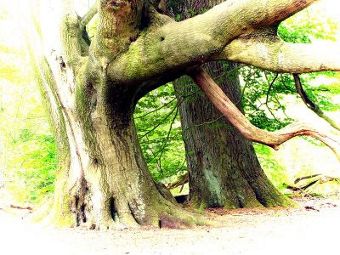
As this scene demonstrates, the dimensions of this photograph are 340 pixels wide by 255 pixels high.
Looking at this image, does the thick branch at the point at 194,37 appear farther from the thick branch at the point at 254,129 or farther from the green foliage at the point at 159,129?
the green foliage at the point at 159,129

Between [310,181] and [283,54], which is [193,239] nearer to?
[283,54]

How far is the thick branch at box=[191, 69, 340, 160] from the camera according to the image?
191 inches

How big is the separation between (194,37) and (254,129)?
1.29m

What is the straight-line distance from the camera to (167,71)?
17.1ft

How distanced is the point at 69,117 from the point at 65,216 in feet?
4.32

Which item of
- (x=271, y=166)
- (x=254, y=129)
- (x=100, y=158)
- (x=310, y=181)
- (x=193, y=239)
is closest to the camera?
(x=193, y=239)

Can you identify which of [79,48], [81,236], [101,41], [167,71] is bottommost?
[81,236]

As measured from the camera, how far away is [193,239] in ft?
14.4

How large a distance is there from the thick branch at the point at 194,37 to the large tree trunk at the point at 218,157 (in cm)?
224

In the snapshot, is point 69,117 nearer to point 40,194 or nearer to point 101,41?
point 101,41

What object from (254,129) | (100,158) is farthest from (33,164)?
(254,129)

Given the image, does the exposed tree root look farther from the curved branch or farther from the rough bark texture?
the curved branch

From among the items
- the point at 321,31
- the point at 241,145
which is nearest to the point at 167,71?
the point at 241,145

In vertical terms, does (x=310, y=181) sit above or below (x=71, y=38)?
below
